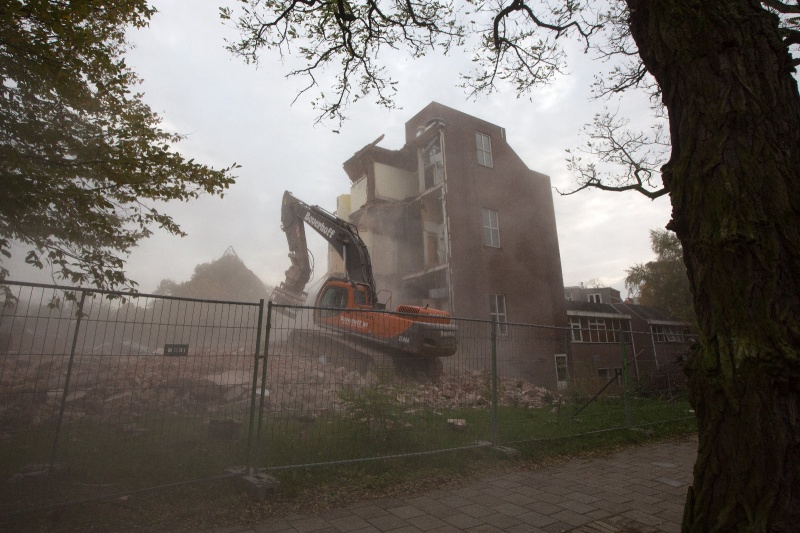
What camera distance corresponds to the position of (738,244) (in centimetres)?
236

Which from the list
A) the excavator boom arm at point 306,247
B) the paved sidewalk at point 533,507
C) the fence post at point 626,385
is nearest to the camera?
the paved sidewalk at point 533,507

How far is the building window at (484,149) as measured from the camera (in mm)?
21516

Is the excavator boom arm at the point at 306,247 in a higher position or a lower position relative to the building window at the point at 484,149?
lower

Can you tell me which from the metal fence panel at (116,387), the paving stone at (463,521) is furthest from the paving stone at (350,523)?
the metal fence panel at (116,387)

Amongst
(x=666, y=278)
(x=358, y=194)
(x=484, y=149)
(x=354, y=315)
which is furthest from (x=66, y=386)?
(x=666, y=278)

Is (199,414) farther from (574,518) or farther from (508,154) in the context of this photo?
(508,154)

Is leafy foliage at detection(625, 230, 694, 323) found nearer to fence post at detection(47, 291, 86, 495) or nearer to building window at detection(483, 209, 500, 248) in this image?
building window at detection(483, 209, 500, 248)

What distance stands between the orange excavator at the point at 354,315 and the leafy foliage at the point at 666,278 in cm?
2890

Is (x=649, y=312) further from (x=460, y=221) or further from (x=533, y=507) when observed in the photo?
(x=533, y=507)

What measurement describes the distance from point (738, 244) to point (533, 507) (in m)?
3.13

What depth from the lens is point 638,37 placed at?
3227mm

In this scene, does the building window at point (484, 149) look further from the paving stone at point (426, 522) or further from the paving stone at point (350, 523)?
the paving stone at point (350, 523)

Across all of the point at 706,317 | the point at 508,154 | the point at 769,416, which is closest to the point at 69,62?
the point at 706,317

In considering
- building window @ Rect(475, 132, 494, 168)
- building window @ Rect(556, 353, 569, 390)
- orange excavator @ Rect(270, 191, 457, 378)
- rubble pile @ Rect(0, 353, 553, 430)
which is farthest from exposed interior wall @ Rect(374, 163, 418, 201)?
rubble pile @ Rect(0, 353, 553, 430)
